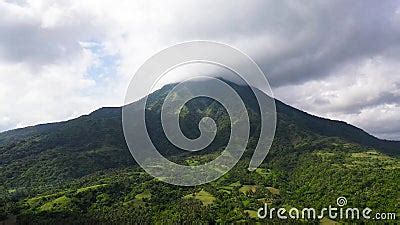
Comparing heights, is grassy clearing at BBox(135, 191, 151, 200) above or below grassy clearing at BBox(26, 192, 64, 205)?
above

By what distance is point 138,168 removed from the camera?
121 metres

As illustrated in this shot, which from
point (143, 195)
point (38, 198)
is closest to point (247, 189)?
point (143, 195)

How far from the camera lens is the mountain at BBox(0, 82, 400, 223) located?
85688 millimetres

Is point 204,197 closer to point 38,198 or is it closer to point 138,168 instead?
point 38,198

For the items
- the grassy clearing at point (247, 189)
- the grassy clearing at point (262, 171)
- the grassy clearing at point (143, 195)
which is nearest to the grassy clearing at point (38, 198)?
the grassy clearing at point (143, 195)

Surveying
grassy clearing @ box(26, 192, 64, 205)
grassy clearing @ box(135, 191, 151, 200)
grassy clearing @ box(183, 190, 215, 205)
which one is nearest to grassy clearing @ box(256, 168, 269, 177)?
grassy clearing @ box(183, 190, 215, 205)

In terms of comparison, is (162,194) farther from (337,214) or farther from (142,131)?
(142,131)

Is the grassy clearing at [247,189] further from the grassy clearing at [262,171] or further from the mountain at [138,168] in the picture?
the grassy clearing at [262,171]

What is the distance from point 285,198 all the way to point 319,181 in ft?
48.9

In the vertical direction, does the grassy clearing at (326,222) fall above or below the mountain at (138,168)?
below

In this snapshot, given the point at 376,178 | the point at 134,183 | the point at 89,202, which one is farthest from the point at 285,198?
the point at 89,202

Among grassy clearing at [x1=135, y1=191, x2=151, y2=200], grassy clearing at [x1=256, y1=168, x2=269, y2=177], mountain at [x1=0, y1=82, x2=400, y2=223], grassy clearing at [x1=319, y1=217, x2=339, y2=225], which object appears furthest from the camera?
grassy clearing at [x1=256, y1=168, x2=269, y2=177]

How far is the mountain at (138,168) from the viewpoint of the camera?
8569 cm

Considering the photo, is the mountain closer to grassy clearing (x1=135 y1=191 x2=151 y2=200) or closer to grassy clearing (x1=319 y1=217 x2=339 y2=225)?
grassy clearing (x1=135 y1=191 x2=151 y2=200)
